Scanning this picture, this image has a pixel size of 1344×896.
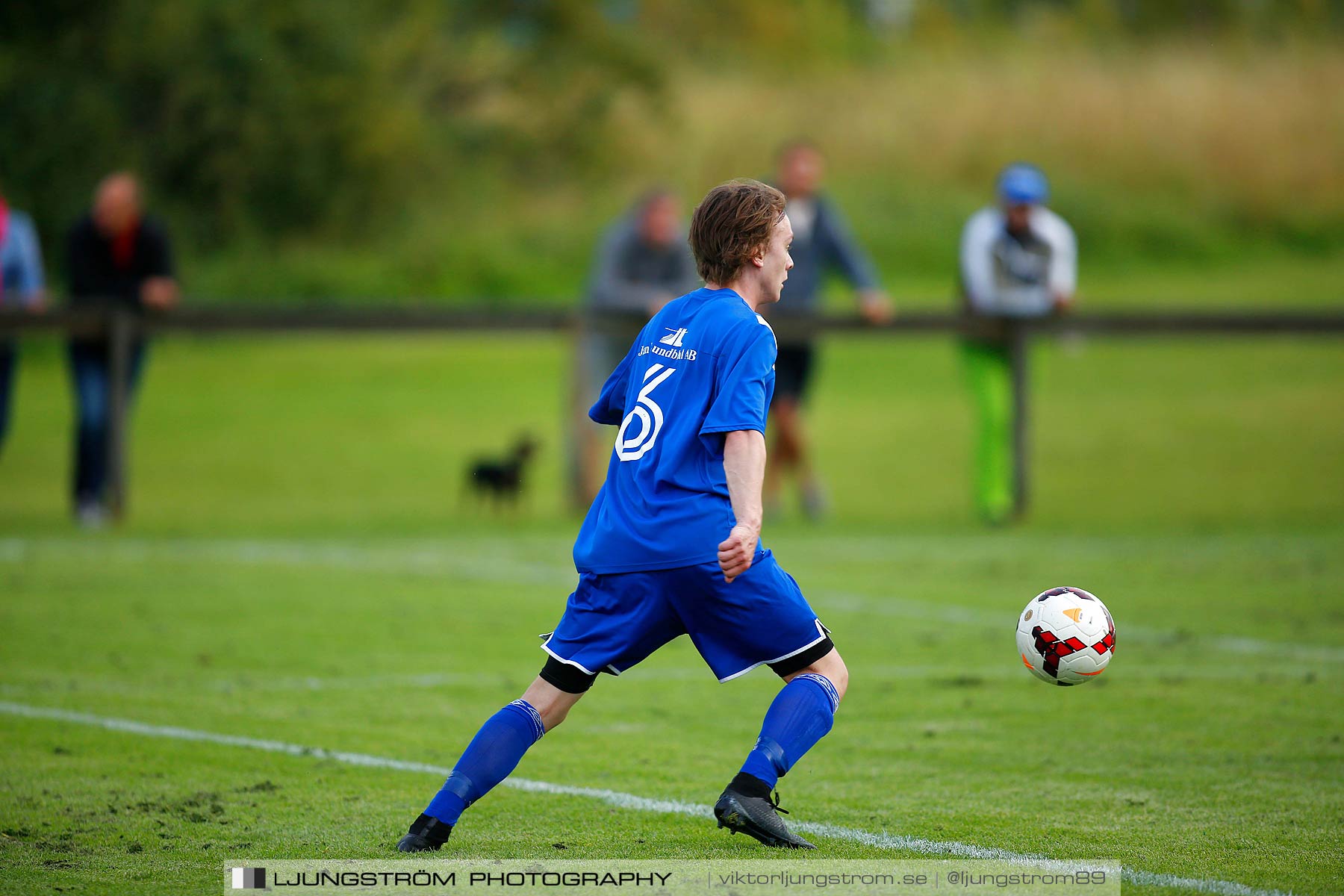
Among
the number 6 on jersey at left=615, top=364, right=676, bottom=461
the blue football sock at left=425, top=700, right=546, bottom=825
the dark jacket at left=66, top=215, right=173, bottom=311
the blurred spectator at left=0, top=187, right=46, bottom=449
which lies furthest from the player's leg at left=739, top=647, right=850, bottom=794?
the blurred spectator at left=0, top=187, right=46, bottom=449

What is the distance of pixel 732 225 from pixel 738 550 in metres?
0.87

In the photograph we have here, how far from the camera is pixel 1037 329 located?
12633 mm

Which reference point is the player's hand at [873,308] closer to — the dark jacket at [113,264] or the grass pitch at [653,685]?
the grass pitch at [653,685]

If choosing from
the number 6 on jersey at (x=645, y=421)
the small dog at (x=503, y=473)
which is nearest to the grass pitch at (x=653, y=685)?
the small dog at (x=503, y=473)

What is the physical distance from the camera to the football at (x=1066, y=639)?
5.28 metres

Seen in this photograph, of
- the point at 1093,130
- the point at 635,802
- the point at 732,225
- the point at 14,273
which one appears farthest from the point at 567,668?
the point at 1093,130

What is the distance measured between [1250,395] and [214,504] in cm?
1350

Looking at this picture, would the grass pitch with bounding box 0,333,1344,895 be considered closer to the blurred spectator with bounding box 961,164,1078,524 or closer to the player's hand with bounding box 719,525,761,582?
the blurred spectator with bounding box 961,164,1078,524

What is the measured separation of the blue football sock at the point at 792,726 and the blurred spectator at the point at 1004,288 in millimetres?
7927

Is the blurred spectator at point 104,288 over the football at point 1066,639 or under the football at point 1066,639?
over

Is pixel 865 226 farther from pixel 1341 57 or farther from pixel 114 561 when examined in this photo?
pixel 114 561

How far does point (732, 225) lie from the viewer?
440 cm

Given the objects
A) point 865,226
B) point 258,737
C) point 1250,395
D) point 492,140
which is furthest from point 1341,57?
point 258,737

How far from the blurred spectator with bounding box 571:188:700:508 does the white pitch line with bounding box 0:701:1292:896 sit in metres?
7.05
